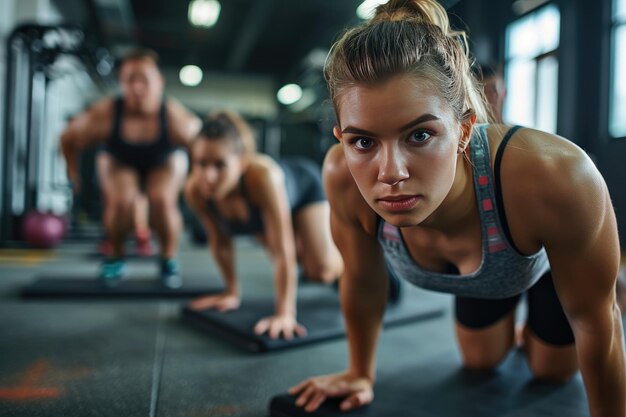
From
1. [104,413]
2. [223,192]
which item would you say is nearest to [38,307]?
[223,192]

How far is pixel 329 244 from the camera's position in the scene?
118 inches

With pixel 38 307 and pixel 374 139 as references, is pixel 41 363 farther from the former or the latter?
pixel 374 139

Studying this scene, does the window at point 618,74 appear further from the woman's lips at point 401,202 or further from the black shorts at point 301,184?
the black shorts at point 301,184

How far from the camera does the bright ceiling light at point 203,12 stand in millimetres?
4923

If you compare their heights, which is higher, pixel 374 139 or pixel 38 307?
pixel 374 139

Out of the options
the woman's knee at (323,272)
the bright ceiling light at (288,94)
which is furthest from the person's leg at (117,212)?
the bright ceiling light at (288,94)

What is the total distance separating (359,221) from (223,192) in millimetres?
980

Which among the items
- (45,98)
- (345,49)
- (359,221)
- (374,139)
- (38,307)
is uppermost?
(45,98)

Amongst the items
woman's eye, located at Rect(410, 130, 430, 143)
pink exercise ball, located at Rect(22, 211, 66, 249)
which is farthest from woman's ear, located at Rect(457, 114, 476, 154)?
pink exercise ball, located at Rect(22, 211, 66, 249)

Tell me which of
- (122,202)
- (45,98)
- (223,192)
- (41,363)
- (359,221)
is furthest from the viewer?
(45,98)

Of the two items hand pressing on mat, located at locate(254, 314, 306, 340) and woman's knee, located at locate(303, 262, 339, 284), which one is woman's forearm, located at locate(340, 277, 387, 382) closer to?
hand pressing on mat, located at locate(254, 314, 306, 340)

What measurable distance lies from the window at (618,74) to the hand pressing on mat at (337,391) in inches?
30.4

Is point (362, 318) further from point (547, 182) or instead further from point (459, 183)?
point (547, 182)

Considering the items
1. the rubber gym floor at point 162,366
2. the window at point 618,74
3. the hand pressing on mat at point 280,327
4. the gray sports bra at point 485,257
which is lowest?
the rubber gym floor at point 162,366
